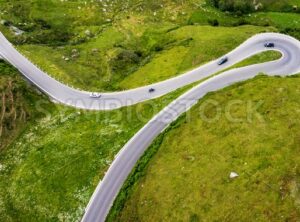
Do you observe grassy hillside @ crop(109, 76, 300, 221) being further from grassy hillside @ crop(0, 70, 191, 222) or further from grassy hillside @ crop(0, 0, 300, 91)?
grassy hillside @ crop(0, 0, 300, 91)

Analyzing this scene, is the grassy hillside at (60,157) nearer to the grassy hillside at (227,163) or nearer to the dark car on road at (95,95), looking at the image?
the dark car on road at (95,95)

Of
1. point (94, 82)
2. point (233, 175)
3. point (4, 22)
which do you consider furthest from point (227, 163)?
point (4, 22)

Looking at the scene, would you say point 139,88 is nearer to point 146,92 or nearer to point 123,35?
point 146,92

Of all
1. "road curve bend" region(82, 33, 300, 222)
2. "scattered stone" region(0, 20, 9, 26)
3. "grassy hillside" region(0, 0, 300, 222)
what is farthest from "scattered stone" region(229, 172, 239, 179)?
"scattered stone" region(0, 20, 9, 26)

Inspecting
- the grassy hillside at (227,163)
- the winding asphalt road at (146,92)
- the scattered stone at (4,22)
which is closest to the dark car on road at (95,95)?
the winding asphalt road at (146,92)

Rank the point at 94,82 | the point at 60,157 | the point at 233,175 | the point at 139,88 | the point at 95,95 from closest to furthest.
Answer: the point at 233,175 → the point at 60,157 → the point at 95,95 → the point at 139,88 → the point at 94,82

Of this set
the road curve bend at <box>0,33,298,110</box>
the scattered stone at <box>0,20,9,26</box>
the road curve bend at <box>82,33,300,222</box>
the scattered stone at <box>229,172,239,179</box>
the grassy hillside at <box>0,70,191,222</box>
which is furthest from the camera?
the scattered stone at <box>0,20,9,26</box>

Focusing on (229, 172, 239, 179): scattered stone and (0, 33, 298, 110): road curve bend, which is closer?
(229, 172, 239, 179): scattered stone

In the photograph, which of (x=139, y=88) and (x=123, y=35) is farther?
(x=123, y=35)
